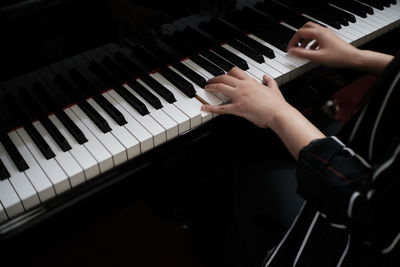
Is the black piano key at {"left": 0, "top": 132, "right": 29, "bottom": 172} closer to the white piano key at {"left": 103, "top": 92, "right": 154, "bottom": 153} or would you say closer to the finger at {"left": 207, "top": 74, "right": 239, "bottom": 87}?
the white piano key at {"left": 103, "top": 92, "right": 154, "bottom": 153}

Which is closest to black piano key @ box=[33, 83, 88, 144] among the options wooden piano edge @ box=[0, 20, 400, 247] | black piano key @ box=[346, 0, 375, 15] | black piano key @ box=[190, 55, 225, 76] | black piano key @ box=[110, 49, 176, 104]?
wooden piano edge @ box=[0, 20, 400, 247]

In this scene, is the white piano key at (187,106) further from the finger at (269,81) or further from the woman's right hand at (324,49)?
the woman's right hand at (324,49)

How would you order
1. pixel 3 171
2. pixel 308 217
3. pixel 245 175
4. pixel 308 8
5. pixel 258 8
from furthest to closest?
pixel 308 8, pixel 258 8, pixel 245 175, pixel 308 217, pixel 3 171

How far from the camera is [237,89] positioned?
1.04m

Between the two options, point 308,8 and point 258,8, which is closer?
point 258,8

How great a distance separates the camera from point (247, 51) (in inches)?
48.9

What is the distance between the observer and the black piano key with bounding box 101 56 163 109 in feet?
3.49

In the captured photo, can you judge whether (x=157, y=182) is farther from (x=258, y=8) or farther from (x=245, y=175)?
(x=258, y=8)

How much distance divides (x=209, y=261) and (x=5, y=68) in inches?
43.1

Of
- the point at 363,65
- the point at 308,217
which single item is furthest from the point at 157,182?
the point at 363,65

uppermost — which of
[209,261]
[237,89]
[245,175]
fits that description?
[237,89]

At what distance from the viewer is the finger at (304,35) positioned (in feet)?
4.03

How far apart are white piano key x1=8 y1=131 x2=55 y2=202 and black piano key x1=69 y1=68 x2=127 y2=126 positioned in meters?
0.22

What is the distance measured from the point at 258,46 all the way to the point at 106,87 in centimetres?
49
